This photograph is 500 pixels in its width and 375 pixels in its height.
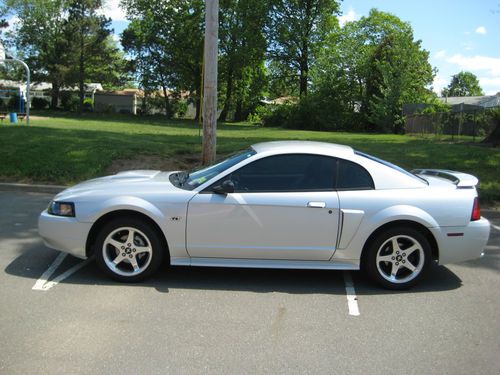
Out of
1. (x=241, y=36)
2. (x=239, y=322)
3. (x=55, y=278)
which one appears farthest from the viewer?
(x=241, y=36)

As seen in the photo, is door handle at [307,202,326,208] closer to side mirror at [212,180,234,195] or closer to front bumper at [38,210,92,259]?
side mirror at [212,180,234,195]

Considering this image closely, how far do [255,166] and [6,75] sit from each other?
3176 inches

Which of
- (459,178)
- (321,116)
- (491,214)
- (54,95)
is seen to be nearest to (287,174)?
(459,178)

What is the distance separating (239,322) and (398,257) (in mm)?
1825

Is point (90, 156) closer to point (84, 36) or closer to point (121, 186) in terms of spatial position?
point (121, 186)

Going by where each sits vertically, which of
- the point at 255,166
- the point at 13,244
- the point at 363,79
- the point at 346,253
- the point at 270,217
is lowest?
the point at 13,244

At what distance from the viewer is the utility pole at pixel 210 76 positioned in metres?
9.49

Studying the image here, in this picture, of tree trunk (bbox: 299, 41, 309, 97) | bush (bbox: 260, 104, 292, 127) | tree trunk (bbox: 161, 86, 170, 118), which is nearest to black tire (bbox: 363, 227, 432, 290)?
bush (bbox: 260, 104, 292, 127)

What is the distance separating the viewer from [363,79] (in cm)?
4462

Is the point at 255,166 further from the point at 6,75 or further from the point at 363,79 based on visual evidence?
the point at 6,75

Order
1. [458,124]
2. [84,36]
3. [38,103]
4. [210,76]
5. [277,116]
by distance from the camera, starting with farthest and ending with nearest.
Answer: [38,103]
[84,36]
[277,116]
[458,124]
[210,76]

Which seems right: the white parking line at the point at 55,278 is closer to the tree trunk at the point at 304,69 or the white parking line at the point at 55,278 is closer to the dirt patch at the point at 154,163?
the dirt patch at the point at 154,163

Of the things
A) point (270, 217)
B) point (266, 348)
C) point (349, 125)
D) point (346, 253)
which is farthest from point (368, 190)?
point (349, 125)

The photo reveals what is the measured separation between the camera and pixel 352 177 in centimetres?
501
